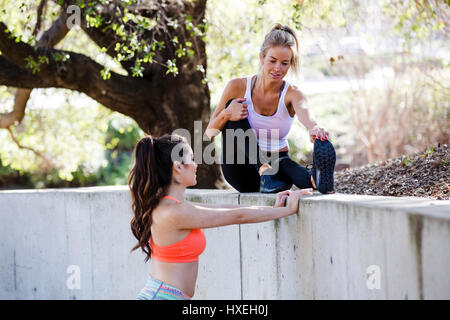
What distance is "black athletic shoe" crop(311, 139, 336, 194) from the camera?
388 cm

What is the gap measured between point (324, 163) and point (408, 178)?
5.04 ft

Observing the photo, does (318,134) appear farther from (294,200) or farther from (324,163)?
(294,200)

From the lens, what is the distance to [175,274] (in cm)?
355

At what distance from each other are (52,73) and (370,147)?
9088 mm

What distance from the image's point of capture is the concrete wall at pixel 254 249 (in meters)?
2.65

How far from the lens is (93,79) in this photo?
7.20 m

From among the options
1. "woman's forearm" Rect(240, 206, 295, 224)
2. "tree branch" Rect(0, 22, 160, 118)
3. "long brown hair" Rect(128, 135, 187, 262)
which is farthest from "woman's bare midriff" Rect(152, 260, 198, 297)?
"tree branch" Rect(0, 22, 160, 118)

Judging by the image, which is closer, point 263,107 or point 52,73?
point 263,107

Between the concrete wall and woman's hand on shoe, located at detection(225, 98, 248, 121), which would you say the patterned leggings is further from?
woman's hand on shoe, located at detection(225, 98, 248, 121)

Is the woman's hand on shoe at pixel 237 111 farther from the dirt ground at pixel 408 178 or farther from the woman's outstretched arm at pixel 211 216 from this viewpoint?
the dirt ground at pixel 408 178

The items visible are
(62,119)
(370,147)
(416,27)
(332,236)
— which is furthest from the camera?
(370,147)

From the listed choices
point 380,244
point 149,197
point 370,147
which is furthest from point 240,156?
point 370,147

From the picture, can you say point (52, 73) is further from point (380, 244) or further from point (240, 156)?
point (380, 244)

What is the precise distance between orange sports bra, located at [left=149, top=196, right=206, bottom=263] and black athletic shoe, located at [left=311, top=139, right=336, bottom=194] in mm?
913
